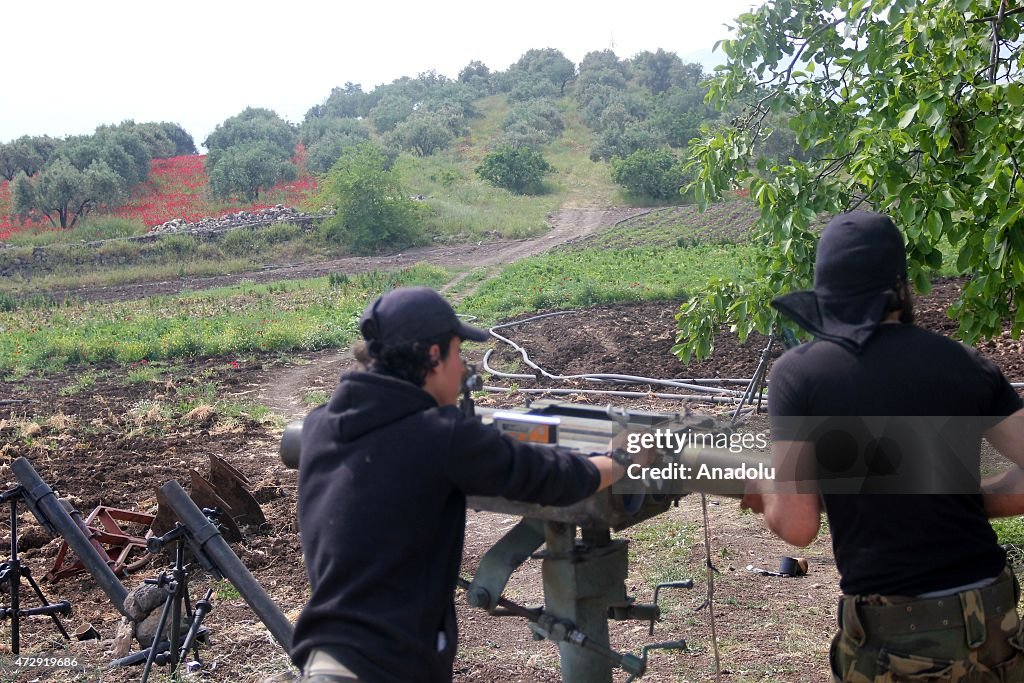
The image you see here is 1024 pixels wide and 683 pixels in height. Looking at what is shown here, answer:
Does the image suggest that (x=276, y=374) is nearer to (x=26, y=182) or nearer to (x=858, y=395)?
Result: (x=858, y=395)

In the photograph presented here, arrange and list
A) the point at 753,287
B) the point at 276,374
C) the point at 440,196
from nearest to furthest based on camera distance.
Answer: the point at 753,287
the point at 276,374
the point at 440,196

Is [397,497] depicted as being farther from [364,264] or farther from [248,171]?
[248,171]

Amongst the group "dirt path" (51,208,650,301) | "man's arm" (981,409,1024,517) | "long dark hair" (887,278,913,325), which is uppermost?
"long dark hair" (887,278,913,325)

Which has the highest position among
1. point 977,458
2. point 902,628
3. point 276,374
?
point 977,458

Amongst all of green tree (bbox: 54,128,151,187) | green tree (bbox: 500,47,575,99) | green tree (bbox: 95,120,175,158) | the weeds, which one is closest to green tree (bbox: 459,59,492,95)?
green tree (bbox: 500,47,575,99)

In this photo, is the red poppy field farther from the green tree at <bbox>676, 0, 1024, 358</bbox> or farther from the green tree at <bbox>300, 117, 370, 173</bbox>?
the green tree at <bbox>676, 0, 1024, 358</bbox>

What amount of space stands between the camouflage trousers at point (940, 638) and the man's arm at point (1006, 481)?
177mm

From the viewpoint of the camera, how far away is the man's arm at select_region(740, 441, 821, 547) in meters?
2.39

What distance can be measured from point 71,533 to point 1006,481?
4.21 metres

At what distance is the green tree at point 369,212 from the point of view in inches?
1304

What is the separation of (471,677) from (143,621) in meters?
1.67

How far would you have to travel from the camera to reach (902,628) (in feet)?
7.62

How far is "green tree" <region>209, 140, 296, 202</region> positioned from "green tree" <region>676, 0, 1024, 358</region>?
128ft

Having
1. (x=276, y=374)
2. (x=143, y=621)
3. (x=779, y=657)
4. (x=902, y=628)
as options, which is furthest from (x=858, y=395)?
(x=276, y=374)
